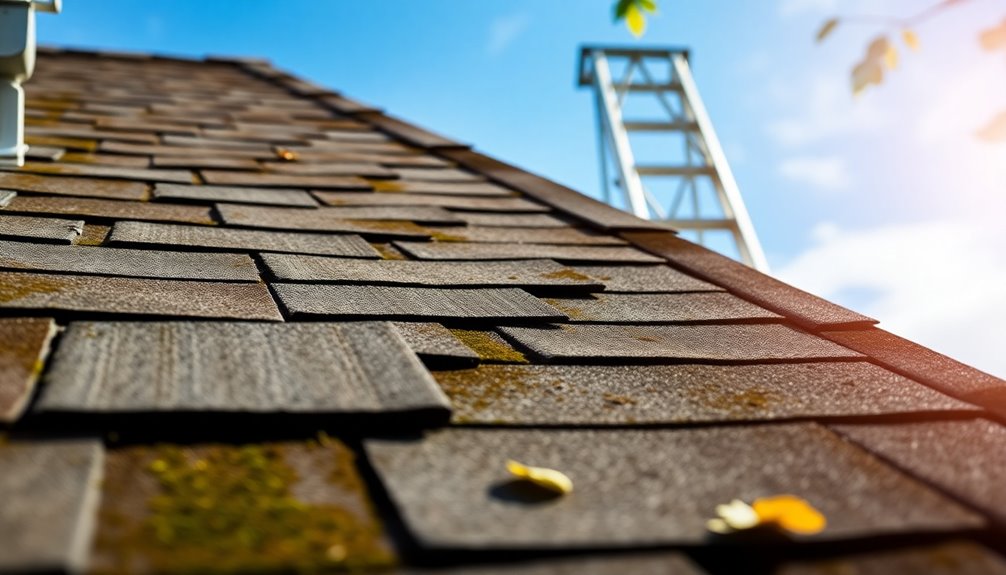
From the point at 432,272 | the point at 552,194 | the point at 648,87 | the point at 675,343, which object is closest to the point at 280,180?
the point at 552,194

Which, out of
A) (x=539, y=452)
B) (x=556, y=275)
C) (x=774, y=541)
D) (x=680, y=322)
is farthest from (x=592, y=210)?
(x=774, y=541)

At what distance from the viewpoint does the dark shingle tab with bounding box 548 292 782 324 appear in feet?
4.75

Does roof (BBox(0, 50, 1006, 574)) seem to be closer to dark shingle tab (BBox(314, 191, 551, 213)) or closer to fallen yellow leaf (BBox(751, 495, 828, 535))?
fallen yellow leaf (BBox(751, 495, 828, 535))

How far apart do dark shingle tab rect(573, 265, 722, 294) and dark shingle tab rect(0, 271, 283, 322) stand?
2.27ft

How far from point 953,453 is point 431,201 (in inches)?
62.1

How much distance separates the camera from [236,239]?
5.47 ft

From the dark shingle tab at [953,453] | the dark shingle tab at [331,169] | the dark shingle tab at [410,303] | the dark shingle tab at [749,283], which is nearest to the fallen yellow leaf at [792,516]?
the dark shingle tab at [953,453]

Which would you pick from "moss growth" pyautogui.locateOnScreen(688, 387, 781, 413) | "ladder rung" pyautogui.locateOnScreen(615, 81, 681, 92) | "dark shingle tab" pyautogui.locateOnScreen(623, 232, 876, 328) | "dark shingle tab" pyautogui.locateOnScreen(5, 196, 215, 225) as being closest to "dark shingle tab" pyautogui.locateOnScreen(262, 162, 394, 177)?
"dark shingle tab" pyautogui.locateOnScreen(5, 196, 215, 225)

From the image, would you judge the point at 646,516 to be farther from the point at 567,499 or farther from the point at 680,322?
the point at 680,322

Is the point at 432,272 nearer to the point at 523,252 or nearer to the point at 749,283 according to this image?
the point at 523,252

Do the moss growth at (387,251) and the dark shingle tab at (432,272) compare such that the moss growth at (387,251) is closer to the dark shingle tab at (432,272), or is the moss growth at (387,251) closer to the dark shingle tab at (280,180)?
the dark shingle tab at (432,272)

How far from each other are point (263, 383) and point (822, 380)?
2.43 feet

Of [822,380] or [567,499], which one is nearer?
[567,499]

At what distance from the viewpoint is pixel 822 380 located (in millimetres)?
1171
